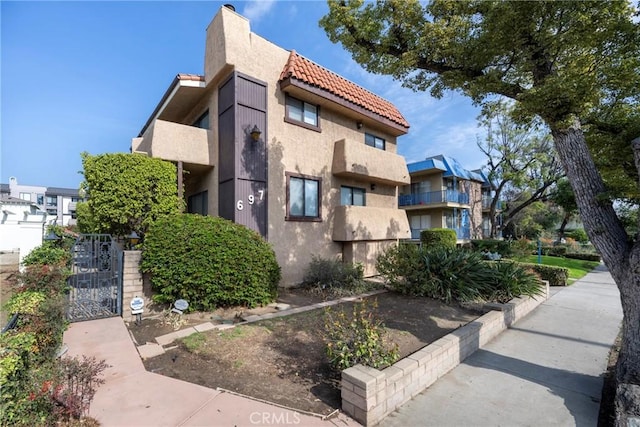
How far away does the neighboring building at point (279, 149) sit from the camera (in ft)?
29.0

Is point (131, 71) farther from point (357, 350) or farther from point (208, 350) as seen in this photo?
point (357, 350)

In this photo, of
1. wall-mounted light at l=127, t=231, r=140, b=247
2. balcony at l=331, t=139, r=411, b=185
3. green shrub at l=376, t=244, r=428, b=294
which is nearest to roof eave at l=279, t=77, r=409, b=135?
balcony at l=331, t=139, r=411, b=185

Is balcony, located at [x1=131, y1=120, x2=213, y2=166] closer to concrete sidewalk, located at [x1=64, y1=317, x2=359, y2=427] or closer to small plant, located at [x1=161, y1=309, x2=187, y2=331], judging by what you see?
small plant, located at [x1=161, y1=309, x2=187, y2=331]

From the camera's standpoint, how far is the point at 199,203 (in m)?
11.0

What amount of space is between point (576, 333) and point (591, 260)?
69.3 ft

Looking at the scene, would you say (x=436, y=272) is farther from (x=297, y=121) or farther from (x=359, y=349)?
(x=297, y=121)

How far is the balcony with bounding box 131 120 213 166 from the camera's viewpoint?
8.31 metres

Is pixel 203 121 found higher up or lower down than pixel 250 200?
higher up

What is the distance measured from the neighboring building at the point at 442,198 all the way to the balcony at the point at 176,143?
749 inches

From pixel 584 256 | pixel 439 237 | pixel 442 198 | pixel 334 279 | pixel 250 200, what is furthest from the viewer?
pixel 442 198

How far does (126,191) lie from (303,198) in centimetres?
549

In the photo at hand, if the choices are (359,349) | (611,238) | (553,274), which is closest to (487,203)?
(553,274)

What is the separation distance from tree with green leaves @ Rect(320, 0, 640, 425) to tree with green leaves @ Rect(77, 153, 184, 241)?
6489 mm

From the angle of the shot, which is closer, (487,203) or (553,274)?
(553,274)
